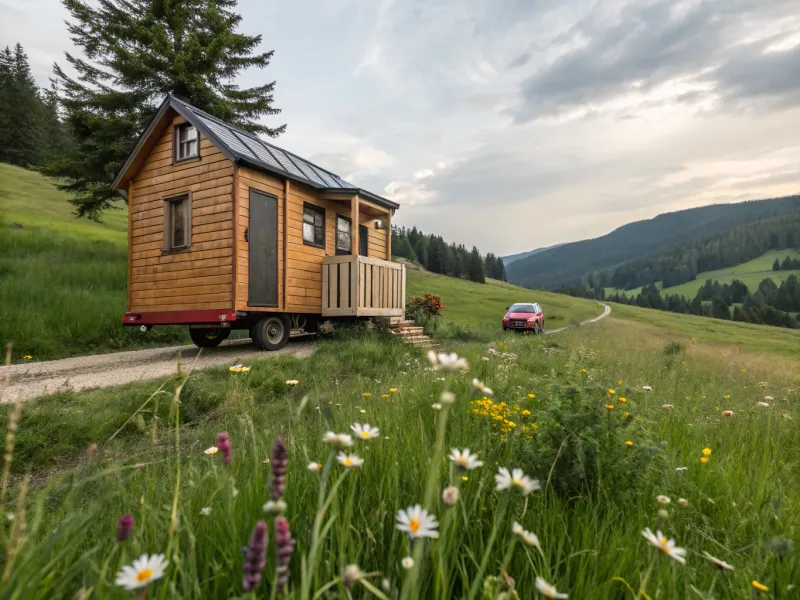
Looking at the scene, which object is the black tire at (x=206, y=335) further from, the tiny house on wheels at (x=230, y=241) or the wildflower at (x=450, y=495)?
the wildflower at (x=450, y=495)

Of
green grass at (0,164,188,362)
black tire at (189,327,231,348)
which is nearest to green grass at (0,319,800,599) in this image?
black tire at (189,327,231,348)

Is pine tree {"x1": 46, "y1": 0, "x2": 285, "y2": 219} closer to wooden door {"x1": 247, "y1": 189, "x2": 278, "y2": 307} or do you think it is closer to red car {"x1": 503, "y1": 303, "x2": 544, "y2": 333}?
wooden door {"x1": 247, "y1": 189, "x2": 278, "y2": 307}

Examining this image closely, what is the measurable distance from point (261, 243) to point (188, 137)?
13.2 feet

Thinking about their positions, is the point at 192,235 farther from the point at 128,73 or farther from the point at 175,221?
the point at 128,73

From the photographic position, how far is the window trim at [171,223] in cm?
1154

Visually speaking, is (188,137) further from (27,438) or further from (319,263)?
(27,438)

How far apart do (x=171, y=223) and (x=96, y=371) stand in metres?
5.72

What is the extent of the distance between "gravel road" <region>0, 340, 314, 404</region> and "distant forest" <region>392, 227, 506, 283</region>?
72.4 metres

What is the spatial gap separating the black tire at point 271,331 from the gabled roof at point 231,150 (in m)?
4.08

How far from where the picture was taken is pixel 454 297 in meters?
45.0

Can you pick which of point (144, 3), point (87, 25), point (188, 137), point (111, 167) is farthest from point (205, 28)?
point (188, 137)

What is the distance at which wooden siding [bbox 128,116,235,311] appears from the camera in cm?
1080

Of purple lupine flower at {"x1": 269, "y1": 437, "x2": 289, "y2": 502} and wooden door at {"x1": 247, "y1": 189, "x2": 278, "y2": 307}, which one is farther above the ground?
wooden door at {"x1": 247, "y1": 189, "x2": 278, "y2": 307}

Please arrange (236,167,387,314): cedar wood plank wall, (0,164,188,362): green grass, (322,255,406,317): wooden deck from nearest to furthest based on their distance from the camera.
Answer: (236,167,387,314): cedar wood plank wall → (0,164,188,362): green grass → (322,255,406,317): wooden deck
